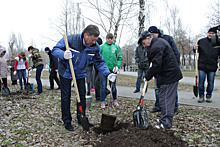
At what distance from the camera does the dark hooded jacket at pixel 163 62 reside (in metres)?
3.21

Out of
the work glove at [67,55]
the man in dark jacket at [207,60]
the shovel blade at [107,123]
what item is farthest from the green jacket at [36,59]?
the man in dark jacket at [207,60]

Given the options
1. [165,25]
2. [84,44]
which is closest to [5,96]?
[84,44]

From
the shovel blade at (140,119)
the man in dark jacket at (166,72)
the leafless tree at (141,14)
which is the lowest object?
the shovel blade at (140,119)

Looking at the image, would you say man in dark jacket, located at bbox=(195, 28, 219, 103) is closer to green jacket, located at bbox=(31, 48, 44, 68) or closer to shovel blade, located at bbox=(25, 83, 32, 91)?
green jacket, located at bbox=(31, 48, 44, 68)

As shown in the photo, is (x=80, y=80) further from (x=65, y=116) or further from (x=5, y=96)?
(x=5, y=96)

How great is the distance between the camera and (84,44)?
344 centimetres

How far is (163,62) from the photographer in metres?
3.34

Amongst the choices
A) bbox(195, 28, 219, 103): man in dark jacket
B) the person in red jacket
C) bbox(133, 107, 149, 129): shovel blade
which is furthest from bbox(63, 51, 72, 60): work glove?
the person in red jacket

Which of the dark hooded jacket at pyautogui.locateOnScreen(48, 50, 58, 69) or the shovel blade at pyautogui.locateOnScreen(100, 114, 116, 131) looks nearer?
the shovel blade at pyautogui.locateOnScreen(100, 114, 116, 131)

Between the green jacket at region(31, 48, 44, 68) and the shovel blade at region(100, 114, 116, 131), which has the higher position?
the green jacket at region(31, 48, 44, 68)

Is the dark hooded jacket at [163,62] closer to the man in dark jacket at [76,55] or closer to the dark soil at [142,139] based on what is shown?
the dark soil at [142,139]

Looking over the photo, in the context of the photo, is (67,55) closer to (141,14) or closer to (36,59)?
(36,59)

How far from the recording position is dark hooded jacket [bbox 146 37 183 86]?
126 inches

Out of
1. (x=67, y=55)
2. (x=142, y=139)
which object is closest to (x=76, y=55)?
(x=67, y=55)
